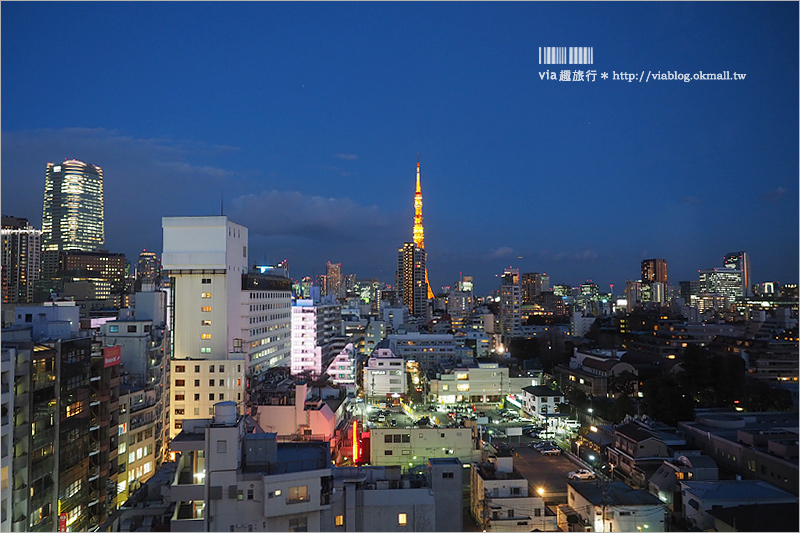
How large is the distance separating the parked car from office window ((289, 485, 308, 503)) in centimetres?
432

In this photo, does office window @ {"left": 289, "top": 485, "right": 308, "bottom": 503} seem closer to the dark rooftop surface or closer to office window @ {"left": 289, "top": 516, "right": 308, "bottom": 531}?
office window @ {"left": 289, "top": 516, "right": 308, "bottom": 531}

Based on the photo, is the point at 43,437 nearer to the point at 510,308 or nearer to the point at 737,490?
Answer: the point at 737,490

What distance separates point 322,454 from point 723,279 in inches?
481

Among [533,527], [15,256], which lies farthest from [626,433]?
[15,256]

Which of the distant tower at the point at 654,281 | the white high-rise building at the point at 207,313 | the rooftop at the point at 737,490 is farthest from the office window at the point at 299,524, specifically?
the distant tower at the point at 654,281

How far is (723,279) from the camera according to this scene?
43.0ft

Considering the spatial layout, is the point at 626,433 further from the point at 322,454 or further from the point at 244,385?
the point at 244,385

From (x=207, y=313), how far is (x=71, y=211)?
16.1 metres

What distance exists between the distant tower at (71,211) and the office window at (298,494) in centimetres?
1916

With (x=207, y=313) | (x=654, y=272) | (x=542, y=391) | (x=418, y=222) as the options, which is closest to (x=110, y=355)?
(x=207, y=313)

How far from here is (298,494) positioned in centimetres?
371

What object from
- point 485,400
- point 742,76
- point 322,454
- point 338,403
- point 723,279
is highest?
point 742,76

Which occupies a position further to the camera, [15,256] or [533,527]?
[15,256]

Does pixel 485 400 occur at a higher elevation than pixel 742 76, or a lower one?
lower
